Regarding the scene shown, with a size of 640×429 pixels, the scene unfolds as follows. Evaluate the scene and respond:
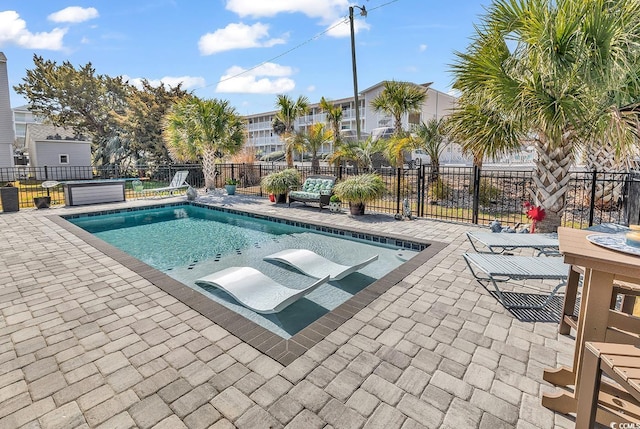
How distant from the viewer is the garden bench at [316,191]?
10.5 meters

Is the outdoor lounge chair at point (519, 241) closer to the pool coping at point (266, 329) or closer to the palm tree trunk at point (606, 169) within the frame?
the pool coping at point (266, 329)

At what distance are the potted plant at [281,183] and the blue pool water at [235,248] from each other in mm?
1786

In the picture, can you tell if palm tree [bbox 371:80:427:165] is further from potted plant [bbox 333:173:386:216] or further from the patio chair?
the patio chair

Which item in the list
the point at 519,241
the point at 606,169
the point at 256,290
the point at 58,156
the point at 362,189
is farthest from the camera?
the point at 58,156

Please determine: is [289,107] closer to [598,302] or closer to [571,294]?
[571,294]

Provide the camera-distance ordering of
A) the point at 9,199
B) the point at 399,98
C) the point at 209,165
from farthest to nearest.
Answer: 1. the point at 399,98
2. the point at 209,165
3. the point at 9,199

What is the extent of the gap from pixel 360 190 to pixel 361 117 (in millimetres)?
33438

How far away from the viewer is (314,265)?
543 centimetres

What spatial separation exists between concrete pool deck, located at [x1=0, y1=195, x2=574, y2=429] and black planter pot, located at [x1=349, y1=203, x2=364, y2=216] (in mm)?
5234

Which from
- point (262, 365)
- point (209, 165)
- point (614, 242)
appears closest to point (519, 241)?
point (614, 242)

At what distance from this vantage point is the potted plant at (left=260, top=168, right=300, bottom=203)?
11672 millimetres

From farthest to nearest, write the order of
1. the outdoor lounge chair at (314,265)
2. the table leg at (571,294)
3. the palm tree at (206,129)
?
the palm tree at (206,129), the outdoor lounge chair at (314,265), the table leg at (571,294)

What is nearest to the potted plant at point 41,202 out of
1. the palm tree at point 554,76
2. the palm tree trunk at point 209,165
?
the palm tree trunk at point 209,165

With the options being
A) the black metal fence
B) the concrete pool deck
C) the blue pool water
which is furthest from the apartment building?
the concrete pool deck
